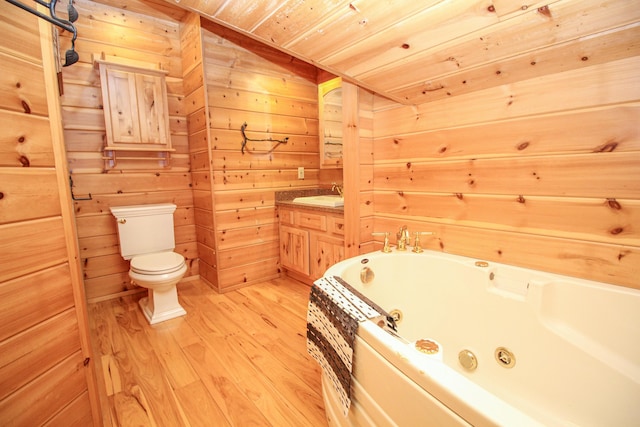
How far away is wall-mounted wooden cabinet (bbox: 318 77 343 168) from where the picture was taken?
9.52ft

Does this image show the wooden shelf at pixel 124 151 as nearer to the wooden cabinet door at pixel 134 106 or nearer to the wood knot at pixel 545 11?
the wooden cabinet door at pixel 134 106

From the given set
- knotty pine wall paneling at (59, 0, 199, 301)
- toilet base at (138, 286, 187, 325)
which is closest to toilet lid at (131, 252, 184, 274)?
toilet base at (138, 286, 187, 325)

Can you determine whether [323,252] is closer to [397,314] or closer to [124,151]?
[397,314]

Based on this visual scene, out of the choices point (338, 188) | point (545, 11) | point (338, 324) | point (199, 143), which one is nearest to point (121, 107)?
point (199, 143)

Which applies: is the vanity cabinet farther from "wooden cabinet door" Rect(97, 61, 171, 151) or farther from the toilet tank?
"wooden cabinet door" Rect(97, 61, 171, 151)

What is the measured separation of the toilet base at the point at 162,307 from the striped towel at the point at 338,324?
1.46 meters

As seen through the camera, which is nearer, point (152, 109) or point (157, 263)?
point (157, 263)

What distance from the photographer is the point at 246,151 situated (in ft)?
8.82

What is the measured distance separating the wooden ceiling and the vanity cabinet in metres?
1.13

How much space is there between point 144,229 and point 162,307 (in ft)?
2.18

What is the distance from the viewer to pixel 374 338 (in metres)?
0.88

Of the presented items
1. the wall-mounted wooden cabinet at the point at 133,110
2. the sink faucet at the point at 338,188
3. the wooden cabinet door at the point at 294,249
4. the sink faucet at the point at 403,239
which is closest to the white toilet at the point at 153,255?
the wall-mounted wooden cabinet at the point at 133,110

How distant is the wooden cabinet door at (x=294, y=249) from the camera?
263 cm

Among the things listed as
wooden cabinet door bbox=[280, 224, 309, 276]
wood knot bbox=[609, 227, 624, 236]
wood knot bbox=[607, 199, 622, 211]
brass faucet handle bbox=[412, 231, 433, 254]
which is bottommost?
wooden cabinet door bbox=[280, 224, 309, 276]
